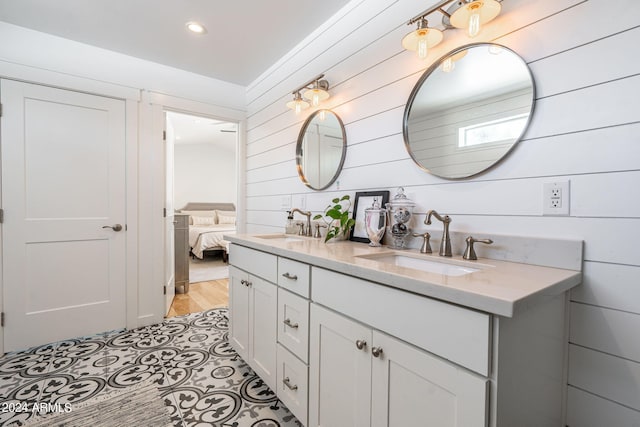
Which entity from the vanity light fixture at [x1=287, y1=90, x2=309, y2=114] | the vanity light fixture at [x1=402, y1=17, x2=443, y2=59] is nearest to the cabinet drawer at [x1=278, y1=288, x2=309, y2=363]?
the vanity light fixture at [x1=402, y1=17, x2=443, y2=59]

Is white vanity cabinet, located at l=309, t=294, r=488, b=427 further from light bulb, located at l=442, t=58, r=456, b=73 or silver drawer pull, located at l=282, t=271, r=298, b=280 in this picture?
light bulb, located at l=442, t=58, r=456, b=73

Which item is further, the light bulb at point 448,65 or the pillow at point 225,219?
the pillow at point 225,219

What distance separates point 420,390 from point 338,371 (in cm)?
37

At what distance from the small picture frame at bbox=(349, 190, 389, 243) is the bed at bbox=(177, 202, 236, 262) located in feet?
13.0

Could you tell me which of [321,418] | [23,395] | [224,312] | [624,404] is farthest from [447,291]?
[224,312]

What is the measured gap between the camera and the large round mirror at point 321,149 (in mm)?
1980

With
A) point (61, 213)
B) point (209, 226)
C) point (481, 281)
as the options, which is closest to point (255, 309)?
point (481, 281)

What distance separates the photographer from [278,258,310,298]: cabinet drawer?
129 cm

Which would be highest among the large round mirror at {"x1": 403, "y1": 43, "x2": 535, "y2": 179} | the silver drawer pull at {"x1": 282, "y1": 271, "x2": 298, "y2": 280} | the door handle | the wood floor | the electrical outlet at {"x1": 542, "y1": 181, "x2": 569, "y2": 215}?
the large round mirror at {"x1": 403, "y1": 43, "x2": 535, "y2": 179}

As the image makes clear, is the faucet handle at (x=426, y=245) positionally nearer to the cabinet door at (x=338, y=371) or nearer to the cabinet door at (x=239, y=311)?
the cabinet door at (x=338, y=371)

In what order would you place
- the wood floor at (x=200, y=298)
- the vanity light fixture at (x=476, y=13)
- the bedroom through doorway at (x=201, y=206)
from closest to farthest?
the vanity light fixture at (x=476, y=13) < the wood floor at (x=200, y=298) < the bedroom through doorway at (x=201, y=206)

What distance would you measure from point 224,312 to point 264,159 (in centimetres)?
162

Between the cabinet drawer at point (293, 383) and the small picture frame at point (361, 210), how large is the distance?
748 millimetres

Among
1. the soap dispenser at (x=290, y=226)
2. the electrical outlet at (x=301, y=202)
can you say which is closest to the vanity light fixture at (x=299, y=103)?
the electrical outlet at (x=301, y=202)
